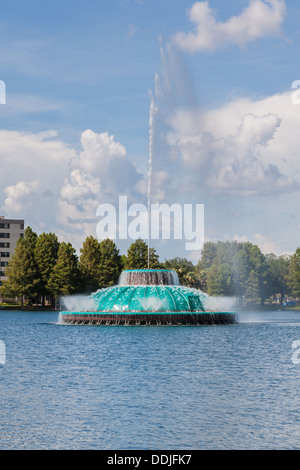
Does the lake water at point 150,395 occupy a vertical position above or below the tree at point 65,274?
below

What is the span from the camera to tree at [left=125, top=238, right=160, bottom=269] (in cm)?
12488

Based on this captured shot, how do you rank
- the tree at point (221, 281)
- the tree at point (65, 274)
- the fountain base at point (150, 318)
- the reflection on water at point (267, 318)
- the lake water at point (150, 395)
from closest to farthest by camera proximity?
the lake water at point (150, 395) < the fountain base at point (150, 318) < the reflection on water at point (267, 318) < the tree at point (65, 274) < the tree at point (221, 281)

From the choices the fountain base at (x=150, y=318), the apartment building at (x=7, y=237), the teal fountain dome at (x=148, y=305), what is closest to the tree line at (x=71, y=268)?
the apartment building at (x=7, y=237)

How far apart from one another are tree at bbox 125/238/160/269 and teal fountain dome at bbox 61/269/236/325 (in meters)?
52.6

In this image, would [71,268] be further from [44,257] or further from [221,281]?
[221,281]

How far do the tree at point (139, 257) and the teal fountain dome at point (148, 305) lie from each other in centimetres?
5261

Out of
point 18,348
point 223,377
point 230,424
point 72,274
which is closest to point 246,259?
point 72,274

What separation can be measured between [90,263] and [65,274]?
8.90 meters

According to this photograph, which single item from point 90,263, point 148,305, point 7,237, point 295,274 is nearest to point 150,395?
point 148,305

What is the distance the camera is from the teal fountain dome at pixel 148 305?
63906mm

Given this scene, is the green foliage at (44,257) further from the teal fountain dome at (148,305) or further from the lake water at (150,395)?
the lake water at (150,395)

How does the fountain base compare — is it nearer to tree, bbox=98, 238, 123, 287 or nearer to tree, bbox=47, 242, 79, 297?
tree, bbox=47, 242, 79, 297

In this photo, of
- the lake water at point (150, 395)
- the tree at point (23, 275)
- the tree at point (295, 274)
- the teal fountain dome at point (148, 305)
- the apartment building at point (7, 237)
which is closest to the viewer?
the lake water at point (150, 395)
